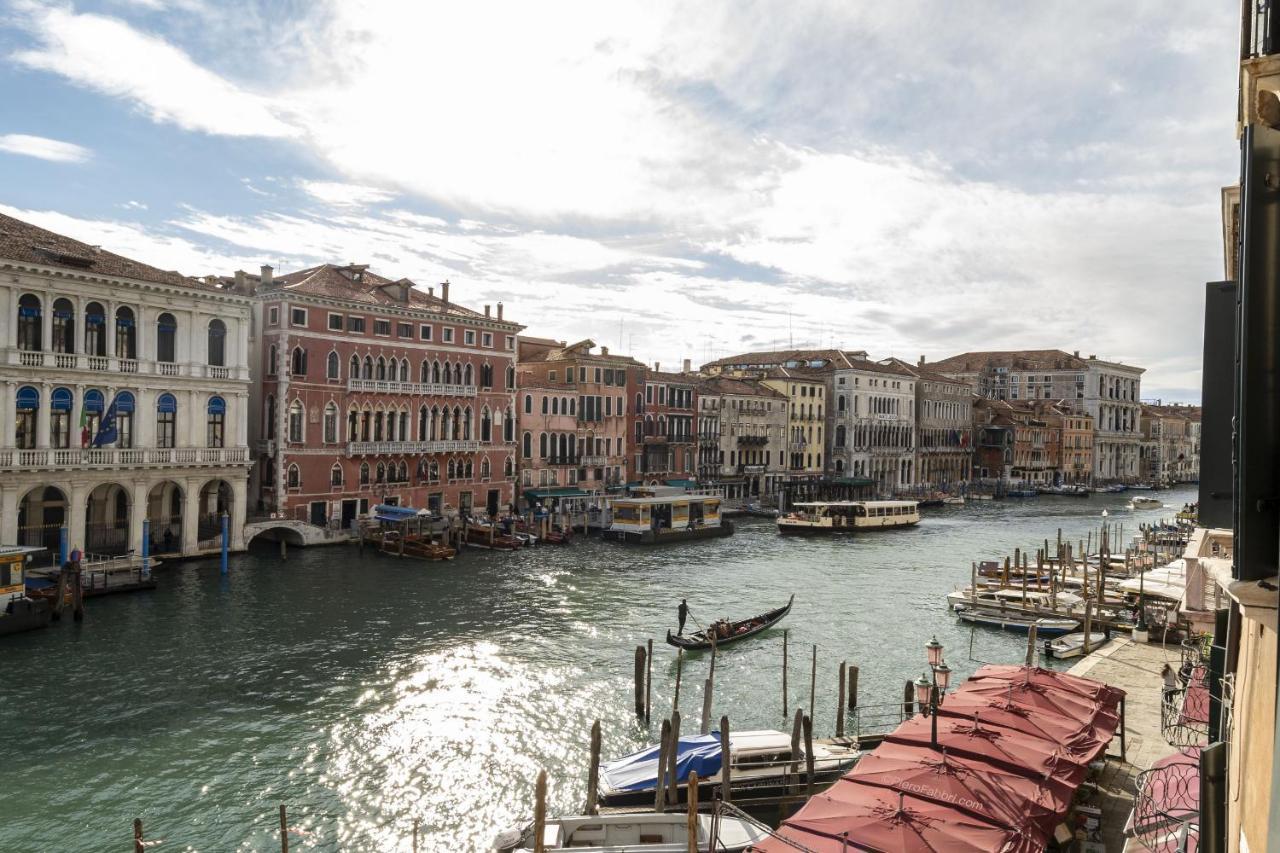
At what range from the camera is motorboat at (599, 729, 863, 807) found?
38.0 feet

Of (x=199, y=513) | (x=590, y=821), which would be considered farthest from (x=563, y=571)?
(x=590, y=821)

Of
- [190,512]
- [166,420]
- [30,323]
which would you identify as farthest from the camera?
[190,512]

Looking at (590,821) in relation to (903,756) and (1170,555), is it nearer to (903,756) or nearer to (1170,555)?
(903,756)

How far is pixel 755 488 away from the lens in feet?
187

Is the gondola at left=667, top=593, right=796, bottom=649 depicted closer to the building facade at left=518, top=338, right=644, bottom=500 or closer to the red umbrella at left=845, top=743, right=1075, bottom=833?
the red umbrella at left=845, top=743, right=1075, bottom=833

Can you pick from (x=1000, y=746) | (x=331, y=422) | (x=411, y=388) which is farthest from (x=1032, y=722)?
(x=411, y=388)

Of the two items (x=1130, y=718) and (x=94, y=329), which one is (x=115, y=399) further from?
(x=1130, y=718)

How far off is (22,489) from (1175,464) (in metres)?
114

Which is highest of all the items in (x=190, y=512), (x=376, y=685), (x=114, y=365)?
(x=114, y=365)

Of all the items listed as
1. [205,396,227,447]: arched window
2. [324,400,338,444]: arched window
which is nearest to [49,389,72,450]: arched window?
[205,396,227,447]: arched window

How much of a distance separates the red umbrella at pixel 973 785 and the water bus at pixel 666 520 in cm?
2742

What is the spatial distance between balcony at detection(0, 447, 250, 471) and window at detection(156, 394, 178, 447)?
1.58ft

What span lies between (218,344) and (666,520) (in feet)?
62.5

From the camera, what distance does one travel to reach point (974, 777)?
363 inches
